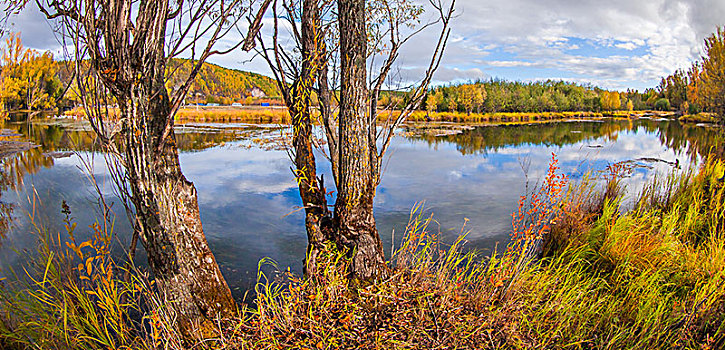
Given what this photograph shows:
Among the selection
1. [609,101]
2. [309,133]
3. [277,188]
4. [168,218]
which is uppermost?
[609,101]

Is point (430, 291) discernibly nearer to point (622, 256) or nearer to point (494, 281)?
point (494, 281)

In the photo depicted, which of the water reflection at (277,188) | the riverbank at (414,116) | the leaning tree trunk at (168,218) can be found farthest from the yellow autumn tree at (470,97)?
the leaning tree trunk at (168,218)

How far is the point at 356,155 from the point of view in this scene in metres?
2.97

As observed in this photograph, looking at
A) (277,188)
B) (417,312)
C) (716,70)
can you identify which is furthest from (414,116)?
(417,312)

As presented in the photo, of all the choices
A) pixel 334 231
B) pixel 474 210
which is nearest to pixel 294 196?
pixel 474 210

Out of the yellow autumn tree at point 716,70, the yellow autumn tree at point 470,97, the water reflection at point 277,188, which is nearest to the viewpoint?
the water reflection at point 277,188

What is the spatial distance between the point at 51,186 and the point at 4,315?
6167 mm

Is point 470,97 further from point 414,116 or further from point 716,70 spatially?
point 716,70

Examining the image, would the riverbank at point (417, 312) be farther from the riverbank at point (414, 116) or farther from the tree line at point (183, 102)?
the riverbank at point (414, 116)

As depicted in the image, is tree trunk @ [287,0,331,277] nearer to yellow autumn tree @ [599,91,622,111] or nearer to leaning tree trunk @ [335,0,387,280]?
leaning tree trunk @ [335,0,387,280]

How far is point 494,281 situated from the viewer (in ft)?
9.36

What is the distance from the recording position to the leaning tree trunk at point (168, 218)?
89.3 inches

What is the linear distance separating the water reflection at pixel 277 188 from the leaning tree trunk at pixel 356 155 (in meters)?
1.42

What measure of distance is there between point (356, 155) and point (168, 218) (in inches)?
51.2
